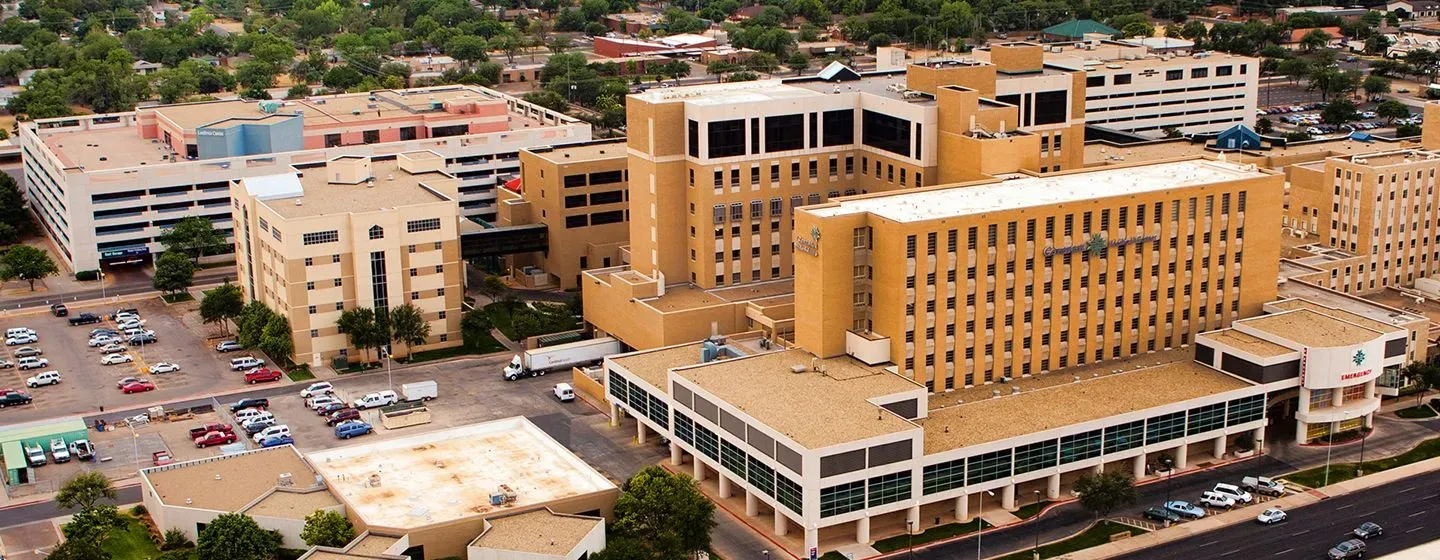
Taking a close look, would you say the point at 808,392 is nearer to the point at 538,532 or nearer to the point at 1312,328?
the point at 538,532

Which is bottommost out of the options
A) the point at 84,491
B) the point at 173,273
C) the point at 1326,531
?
the point at 1326,531

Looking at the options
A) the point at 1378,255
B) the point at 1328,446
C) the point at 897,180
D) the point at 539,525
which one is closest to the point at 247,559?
the point at 539,525

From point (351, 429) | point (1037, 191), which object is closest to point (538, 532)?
point (351, 429)

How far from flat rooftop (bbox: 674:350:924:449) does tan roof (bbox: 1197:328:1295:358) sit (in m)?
26.8

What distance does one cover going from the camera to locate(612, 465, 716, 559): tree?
111250 mm

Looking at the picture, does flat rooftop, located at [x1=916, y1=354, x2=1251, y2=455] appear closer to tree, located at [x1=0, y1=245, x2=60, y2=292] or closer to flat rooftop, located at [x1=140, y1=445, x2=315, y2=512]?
flat rooftop, located at [x1=140, y1=445, x2=315, y2=512]

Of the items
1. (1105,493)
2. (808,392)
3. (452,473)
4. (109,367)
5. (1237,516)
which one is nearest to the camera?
(1105,493)

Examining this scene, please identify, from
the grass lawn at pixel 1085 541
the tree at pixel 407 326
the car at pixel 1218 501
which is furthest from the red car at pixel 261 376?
the car at pixel 1218 501

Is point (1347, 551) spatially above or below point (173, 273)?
below

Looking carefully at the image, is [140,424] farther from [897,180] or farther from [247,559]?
[897,180]

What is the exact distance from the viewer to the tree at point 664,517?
111m

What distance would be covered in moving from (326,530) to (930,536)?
39.9 m

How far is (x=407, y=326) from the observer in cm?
15750

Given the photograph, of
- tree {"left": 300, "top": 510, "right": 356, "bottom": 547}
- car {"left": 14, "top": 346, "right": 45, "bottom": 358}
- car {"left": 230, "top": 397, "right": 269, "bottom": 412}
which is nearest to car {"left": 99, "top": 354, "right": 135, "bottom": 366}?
car {"left": 14, "top": 346, "right": 45, "bottom": 358}
